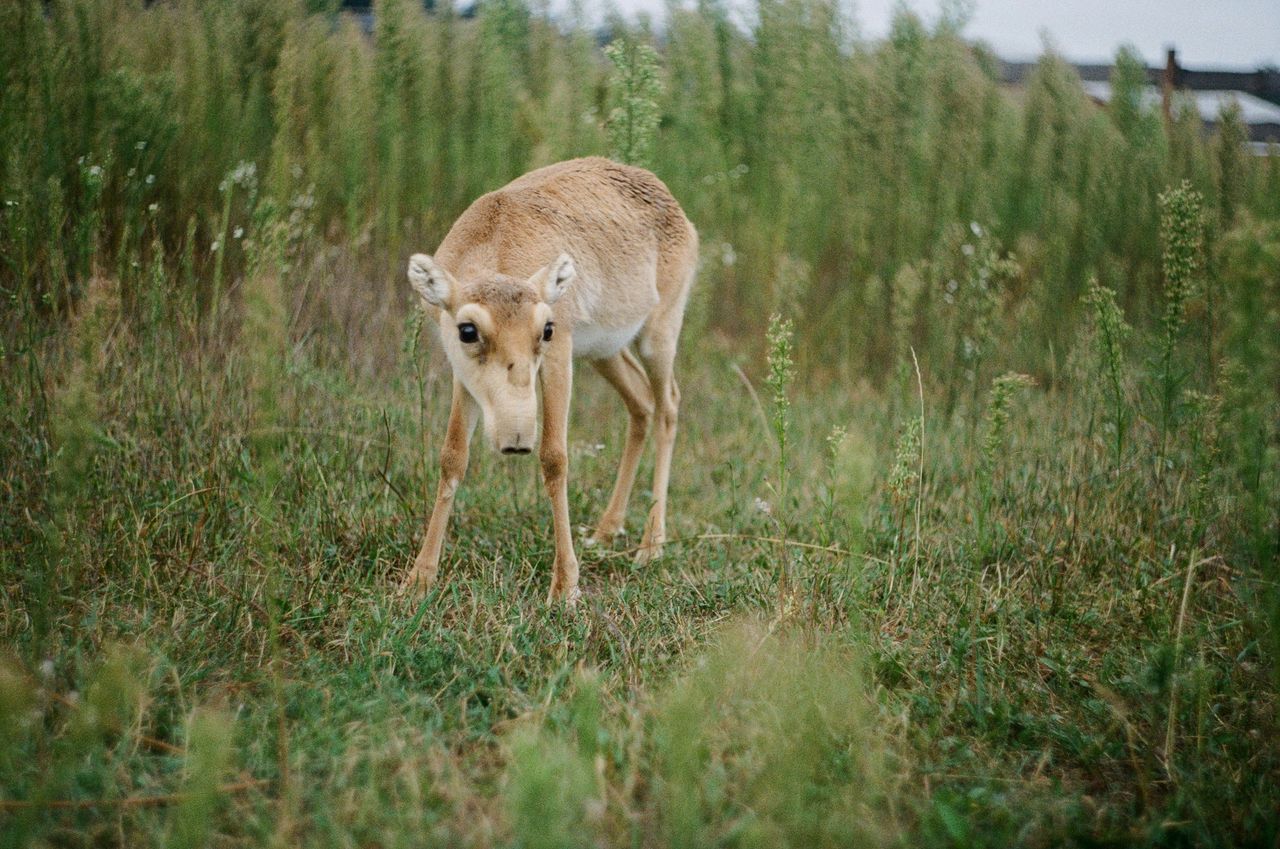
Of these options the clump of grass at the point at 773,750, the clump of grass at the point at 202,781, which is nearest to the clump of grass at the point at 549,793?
the clump of grass at the point at 773,750

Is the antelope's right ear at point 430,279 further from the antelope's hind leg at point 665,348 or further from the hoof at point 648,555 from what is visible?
the antelope's hind leg at point 665,348

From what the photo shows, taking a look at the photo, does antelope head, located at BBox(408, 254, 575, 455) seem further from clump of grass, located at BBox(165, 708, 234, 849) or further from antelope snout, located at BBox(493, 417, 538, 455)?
clump of grass, located at BBox(165, 708, 234, 849)

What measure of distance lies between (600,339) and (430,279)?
1.21 m

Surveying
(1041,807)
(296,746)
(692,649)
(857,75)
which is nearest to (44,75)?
(296,746)

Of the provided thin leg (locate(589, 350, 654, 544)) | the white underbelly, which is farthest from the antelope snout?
thin leg (locate(589, 350, 654, 544))

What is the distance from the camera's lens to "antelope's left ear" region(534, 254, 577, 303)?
12.4 feet

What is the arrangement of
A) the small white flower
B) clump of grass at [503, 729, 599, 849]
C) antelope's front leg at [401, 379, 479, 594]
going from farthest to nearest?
the small white flower < antelope's front leg at [401, 379, 479, 594] < clump of grass at [503, 729, 599, 849]

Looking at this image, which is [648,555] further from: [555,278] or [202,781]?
[202,781]

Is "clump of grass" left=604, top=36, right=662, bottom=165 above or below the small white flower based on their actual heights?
above

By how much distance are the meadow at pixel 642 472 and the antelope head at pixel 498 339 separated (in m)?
0.36

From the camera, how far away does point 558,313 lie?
4184 mm

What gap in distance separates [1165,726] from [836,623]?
107 centimetres

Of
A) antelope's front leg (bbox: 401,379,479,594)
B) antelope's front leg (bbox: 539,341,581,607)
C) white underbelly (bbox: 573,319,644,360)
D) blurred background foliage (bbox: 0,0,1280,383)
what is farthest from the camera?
blurred background foliage (bbox: 0,0,1280,383)

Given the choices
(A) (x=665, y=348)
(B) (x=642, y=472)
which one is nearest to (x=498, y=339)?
(A) (x=665, y=348)
